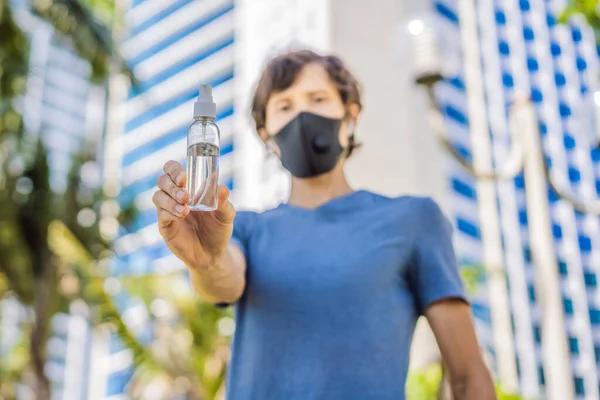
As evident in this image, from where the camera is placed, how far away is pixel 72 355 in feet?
189

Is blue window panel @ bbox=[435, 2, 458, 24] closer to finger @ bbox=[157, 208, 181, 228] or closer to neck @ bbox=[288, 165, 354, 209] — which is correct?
neck @ bbox=[288, 165, 354, 209]

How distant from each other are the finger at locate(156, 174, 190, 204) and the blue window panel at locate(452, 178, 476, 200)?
142 ft

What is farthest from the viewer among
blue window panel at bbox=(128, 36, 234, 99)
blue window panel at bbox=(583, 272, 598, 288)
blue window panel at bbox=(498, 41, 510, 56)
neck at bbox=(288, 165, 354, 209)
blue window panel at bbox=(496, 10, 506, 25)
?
blue window panel at bbox=(583, 272, 598, 288)

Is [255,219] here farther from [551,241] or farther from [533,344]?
[533,344]

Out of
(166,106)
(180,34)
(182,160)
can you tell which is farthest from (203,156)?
(180,34)

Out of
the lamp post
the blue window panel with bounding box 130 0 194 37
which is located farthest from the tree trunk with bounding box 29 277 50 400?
the blue window panel with bounding box 130 0 194 37

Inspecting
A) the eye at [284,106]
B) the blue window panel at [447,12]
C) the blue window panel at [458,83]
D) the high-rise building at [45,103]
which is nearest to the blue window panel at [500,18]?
the blue window panel at [447,12]

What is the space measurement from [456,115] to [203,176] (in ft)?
145

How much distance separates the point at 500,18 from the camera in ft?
170

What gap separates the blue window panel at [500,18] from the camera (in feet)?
168

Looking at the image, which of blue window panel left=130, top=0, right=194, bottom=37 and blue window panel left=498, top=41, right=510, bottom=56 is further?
blue window panel left=130, top=0, right=194, bottom=37

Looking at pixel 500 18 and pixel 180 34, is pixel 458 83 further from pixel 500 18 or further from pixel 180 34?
pixel 180 34

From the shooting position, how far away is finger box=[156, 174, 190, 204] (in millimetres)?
1181

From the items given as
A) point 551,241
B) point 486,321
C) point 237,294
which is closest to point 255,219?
point 237,294
